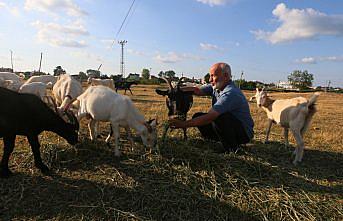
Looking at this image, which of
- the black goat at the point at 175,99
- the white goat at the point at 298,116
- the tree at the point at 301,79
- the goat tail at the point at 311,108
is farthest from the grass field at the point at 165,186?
the tree at the point at 301,79

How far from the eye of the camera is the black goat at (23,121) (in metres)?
5.43

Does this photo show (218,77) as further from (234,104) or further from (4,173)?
(4,173)

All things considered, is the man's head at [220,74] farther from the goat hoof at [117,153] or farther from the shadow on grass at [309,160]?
the goat hoof at [117,153]

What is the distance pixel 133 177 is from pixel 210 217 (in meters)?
1.64

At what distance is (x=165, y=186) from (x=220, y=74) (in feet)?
9.49

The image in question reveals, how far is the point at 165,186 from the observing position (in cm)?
500

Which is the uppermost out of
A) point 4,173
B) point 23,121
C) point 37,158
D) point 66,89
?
point 66,89

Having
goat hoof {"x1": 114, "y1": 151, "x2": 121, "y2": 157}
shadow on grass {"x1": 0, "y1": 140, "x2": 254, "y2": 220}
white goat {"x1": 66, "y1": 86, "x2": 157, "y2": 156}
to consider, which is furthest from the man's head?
goat hoof {"x1": 114, "y1": 151, "x2": 121, "y2": 157}

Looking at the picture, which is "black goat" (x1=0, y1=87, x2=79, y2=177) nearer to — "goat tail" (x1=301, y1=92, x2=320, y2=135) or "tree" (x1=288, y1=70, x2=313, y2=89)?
"goat tail" (x1=301, y1=92, x2=320, y2=135)

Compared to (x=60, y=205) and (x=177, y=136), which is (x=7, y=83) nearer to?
(x=177, y=136)

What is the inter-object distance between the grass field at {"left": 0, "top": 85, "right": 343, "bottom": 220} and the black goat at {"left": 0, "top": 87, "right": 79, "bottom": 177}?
345mm

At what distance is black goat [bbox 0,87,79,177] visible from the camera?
543 centimetres

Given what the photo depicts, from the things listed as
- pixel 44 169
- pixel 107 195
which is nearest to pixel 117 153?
pixel 44 169

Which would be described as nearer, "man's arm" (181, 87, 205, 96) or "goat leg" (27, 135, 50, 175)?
"goat leg" (27, 135, 50, 175)
